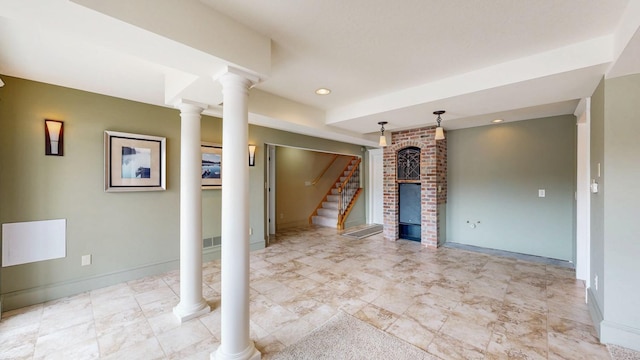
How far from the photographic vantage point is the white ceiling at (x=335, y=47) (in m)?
1.55

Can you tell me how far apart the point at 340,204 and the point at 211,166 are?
12.7ft

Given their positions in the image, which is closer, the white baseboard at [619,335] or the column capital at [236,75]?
the column capital at [236,75]

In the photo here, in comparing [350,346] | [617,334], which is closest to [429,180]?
[617,334]

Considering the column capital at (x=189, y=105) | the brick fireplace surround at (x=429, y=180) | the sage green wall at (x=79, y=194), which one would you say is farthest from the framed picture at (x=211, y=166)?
the brick fireplace surround at (x=429, y=180)

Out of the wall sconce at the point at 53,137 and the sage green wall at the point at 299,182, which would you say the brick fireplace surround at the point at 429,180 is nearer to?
the sage green wall at the point at 299,182

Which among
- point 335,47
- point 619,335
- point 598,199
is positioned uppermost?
point 335,47

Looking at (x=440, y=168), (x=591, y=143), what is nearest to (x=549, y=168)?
(x=440, y=168)

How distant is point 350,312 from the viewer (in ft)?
8.97

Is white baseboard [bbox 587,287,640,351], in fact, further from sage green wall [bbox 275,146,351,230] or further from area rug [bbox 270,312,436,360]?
sage green wall [bbox 275,146,351,230]

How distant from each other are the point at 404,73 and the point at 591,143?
7.09ft

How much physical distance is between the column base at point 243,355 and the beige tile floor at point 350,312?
0.16m

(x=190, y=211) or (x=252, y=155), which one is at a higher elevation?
(x=252, y=155)

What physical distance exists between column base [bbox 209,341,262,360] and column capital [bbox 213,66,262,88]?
6.82ft

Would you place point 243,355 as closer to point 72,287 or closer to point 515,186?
point 72,287
